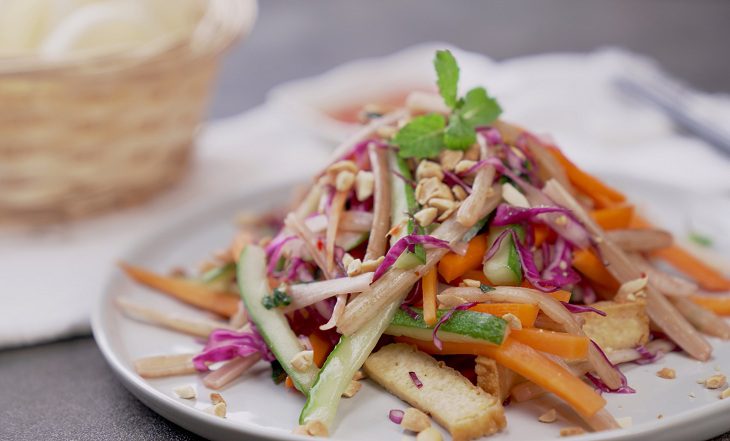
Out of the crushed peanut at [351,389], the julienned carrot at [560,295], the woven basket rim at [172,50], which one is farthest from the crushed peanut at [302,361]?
the woven basket rim at [172,50]

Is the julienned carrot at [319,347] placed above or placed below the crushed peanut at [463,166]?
below

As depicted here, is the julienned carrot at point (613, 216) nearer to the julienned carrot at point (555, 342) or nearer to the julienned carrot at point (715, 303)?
the julienned carrot at point (715, 303)

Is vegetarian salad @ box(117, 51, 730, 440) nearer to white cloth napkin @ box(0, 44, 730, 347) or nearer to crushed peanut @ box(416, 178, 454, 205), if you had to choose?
crushed peanut @ box(416, 178, 454, 205)

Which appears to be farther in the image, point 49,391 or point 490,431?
point 49,391

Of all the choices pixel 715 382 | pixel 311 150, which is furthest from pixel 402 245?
pixel 311 150

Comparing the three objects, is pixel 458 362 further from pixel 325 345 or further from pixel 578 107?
pixel 578 107

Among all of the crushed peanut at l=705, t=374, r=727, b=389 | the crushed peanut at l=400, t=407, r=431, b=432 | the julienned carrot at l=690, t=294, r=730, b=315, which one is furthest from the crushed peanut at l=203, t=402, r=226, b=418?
the julienned carrot at l=690, t=294, r=730, b=315

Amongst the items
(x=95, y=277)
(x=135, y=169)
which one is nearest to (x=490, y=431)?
(x=95, y=277)
